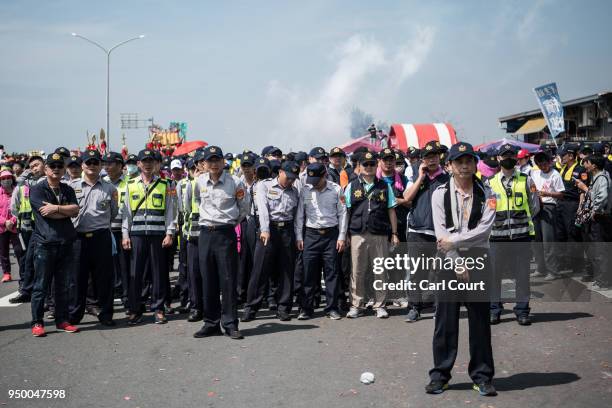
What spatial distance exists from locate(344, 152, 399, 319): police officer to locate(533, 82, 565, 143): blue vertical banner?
1109 cm

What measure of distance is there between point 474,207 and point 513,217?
279cm

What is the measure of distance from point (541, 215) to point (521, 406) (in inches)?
272

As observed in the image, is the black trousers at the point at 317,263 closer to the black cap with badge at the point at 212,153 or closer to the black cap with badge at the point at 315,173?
the black cap with badge at the point at 315,173

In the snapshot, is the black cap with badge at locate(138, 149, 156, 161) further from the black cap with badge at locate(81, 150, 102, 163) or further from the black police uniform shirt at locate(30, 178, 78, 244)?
the black police uniform shirt at locate(30, 178, 78, 244)

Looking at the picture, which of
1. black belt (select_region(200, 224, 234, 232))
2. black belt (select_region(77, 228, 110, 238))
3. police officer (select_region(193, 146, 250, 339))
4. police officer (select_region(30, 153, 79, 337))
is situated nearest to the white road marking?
police officer (select_region(30, 153, 79, 337))

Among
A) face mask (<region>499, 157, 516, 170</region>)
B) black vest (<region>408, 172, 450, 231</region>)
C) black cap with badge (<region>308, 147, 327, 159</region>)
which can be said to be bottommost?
black vest (<region>408, 172, 450, 231</region>)

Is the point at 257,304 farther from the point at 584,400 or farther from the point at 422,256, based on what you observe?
the point at 584,400

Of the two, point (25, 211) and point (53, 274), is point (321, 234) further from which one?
point (25, 211)

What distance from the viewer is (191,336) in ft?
25.2

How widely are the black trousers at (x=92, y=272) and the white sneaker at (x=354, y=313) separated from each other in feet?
10.7

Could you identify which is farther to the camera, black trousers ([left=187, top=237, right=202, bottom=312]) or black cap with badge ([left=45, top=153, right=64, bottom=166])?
black trousers ([left=187, top=237, right=202, bottom=312])

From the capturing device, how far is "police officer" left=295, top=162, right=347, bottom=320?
342 inches

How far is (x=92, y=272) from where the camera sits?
8.54 metres

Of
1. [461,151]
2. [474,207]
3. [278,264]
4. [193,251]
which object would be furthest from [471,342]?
[193,251]
